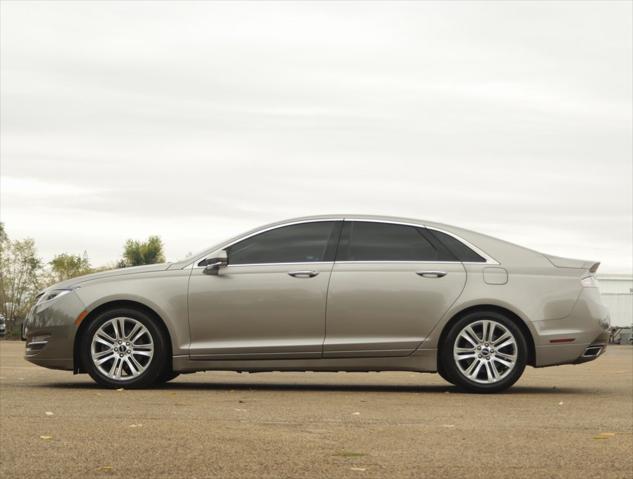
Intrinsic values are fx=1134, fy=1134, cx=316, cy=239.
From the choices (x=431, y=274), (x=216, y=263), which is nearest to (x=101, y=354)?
(x=216, y=263)

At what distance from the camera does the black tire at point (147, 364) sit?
10648mm

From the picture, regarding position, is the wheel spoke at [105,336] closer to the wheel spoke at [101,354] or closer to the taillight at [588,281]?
the wheel spoke at [101,354]

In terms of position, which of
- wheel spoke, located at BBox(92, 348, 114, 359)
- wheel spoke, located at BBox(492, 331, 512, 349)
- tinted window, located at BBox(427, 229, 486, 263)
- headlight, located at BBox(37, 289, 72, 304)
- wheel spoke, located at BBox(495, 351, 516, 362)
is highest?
tinted window, located at BBox(427, 229, 486, 263)

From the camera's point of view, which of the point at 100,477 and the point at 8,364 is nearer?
the point at 100,477

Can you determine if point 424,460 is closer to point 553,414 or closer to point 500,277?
point 553,414

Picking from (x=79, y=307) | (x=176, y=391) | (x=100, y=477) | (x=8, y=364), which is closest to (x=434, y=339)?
(x=176, y=391)

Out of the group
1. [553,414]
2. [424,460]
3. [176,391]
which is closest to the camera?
[424,460]

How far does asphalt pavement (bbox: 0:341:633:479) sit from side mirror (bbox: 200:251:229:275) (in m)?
1.13

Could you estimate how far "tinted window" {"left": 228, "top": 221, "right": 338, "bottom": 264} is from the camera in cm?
1091

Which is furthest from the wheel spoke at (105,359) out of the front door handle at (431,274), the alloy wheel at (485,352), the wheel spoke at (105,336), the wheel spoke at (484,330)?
A: the wheel spoke at (484,330)

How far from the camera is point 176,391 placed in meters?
10.5

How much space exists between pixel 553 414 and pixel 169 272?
398 centimetres

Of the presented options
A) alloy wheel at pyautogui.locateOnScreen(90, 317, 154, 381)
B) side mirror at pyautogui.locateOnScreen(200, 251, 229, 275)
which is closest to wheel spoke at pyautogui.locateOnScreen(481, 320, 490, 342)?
side mirror at pyautogui.locateOnScreen(200, 251, 229, 275)

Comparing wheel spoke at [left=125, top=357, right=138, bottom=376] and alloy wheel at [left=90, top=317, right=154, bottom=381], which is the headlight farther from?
wheel spoke at [left=125, top=357, right=138, bottom=376]
